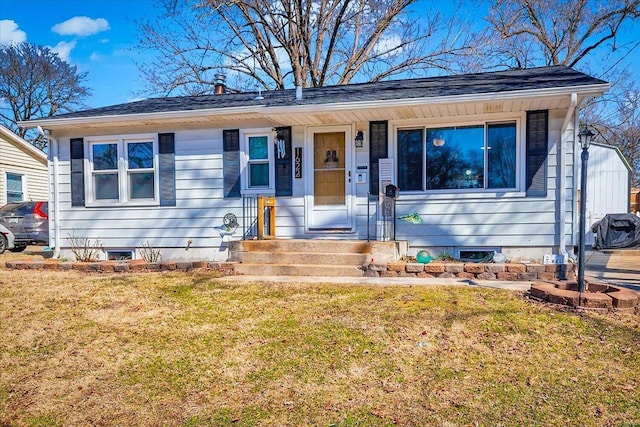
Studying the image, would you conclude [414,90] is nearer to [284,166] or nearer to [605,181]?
[284,166]

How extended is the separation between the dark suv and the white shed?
46.0 feet

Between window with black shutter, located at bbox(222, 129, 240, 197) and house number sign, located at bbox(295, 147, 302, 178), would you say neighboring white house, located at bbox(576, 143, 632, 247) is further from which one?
window with black shutter, located at bbox(222, 129, 240, 197)

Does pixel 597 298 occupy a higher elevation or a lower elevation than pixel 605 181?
lower

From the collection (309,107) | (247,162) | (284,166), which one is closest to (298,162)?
(284,166)

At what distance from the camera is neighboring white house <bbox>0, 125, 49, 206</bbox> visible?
15055 millimetres

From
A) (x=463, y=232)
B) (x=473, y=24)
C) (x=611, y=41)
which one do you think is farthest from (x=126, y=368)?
(x=611, y=41)

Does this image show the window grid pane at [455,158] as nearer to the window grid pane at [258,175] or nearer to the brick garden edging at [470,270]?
the brick garden edging at [470,270]

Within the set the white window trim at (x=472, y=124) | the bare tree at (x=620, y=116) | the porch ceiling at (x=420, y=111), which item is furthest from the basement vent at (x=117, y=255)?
the bare tree at (x=620, y=116)

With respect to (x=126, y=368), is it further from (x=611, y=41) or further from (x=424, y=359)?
(x=611, y=41)

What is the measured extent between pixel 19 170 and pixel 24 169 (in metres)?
0.29

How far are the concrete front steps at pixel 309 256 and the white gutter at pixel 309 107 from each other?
211 centimetres

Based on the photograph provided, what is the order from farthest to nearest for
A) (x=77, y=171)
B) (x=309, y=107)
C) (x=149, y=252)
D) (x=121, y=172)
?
(x=77, y=171), (x=121, y=172), (x=149, y=252), (x=309, y=107)

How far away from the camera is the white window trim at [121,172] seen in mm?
7707

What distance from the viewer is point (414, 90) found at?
22.6 ft
